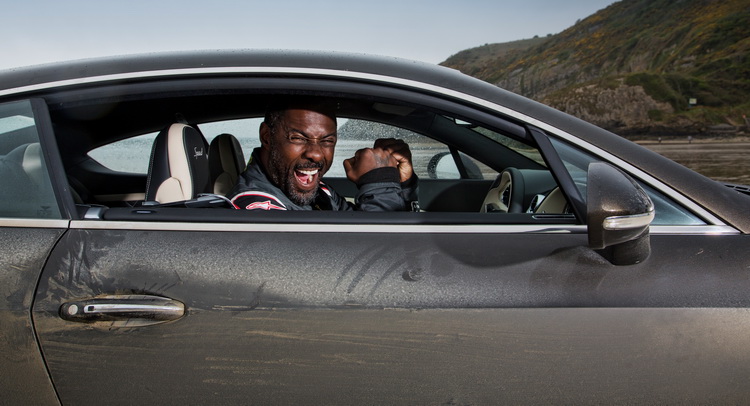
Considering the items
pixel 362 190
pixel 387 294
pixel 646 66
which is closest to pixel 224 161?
pixel 362 190

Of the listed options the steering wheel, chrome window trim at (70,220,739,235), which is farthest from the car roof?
the steering wheel

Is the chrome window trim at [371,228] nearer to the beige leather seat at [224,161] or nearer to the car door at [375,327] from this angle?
the car door at [375,327]

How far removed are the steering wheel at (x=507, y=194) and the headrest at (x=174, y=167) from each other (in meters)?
1.18

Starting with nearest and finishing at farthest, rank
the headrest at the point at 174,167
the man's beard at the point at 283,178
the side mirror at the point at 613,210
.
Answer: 1. the side mirror at the point at 613,210
2. the headrest at the point at 174,167
3. the man's beard at the point at 283,178

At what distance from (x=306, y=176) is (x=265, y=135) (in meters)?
0.25

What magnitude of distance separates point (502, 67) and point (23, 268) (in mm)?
185882

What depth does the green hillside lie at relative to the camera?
48.0m

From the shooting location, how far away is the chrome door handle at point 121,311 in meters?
1.37

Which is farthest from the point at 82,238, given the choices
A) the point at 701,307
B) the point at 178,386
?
the point at 701,307

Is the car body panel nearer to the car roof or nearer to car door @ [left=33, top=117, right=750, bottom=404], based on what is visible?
car door @ [left=33, top=117, right=750, bottom=404]

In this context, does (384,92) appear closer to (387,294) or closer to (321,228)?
(321,228)

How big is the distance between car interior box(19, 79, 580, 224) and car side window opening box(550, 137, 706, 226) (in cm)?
6

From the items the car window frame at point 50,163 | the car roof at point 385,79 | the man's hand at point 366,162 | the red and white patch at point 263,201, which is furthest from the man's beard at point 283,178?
the car window frame at point 50,163

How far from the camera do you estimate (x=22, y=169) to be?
1.59 m
